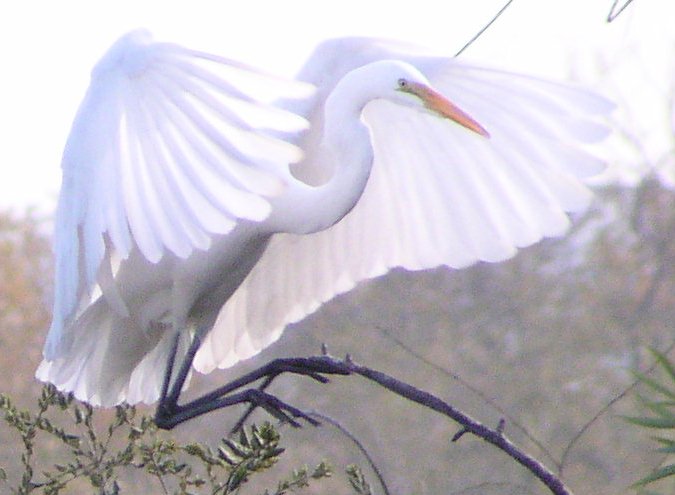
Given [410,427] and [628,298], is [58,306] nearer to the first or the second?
[410,427]

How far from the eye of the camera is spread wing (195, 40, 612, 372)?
3406mm

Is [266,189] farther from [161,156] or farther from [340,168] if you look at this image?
[340,168]

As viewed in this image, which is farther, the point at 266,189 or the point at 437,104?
the point at 437,104

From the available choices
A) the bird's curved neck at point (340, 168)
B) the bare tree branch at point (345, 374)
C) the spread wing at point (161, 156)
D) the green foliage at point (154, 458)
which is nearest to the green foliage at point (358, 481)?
the green foliage at point (154, 458)

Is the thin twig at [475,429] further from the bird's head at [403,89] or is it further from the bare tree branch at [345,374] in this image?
the bird's head at [403,89]

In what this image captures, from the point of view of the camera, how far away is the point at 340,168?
3.21 meters

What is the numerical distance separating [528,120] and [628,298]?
1398cm

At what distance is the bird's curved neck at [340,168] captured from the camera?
3.18 metres

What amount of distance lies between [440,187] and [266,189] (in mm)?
1037

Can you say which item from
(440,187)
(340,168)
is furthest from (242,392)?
(440,187)

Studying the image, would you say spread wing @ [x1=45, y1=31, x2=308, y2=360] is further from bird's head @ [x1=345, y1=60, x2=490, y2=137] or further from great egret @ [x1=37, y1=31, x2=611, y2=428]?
bird's head @ [x1=345, y1=60, x2=490, y2=137]

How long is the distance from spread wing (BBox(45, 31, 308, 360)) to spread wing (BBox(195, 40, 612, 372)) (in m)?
0.67

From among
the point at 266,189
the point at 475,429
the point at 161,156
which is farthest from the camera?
the point at 161,156

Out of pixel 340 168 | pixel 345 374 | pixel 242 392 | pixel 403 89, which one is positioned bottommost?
pixel 242 392
